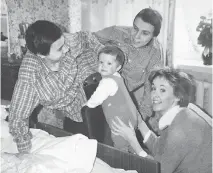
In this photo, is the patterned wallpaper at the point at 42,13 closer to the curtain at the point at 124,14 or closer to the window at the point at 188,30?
the curtain at the point at 124,14

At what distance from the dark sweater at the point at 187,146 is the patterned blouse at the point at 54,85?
441 mm

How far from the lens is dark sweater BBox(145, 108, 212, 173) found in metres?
0.95

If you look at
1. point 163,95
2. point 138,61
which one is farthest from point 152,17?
point 163,95

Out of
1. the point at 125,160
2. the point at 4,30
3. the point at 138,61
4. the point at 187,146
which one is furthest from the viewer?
the point at 4,30

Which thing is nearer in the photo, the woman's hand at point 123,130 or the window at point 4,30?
the woman's hand at point 123,130

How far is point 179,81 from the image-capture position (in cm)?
102

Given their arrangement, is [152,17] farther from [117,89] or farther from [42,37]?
[42,37]

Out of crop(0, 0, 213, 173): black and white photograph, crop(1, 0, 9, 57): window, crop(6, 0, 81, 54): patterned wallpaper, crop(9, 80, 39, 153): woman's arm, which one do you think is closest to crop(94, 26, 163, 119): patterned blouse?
crop(0, 0, 213, 173): black and white photograph

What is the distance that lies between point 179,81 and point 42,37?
54cm

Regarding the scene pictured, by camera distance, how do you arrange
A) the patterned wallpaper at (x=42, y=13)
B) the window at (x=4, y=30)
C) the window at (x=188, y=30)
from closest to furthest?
the window at (x=188, y=30) < the patterned wallpaper at (x=42, y=13) < the window at (x=4, y=30)

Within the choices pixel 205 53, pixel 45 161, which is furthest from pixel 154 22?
pixel 45 161

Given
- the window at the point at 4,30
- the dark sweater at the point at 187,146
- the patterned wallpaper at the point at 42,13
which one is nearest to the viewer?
the dark sweater at the point at 187,146

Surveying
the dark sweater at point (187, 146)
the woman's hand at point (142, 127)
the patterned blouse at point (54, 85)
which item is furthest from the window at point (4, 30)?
the dark sweater at point (187, 146)

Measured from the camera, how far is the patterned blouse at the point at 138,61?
1.13 meters
